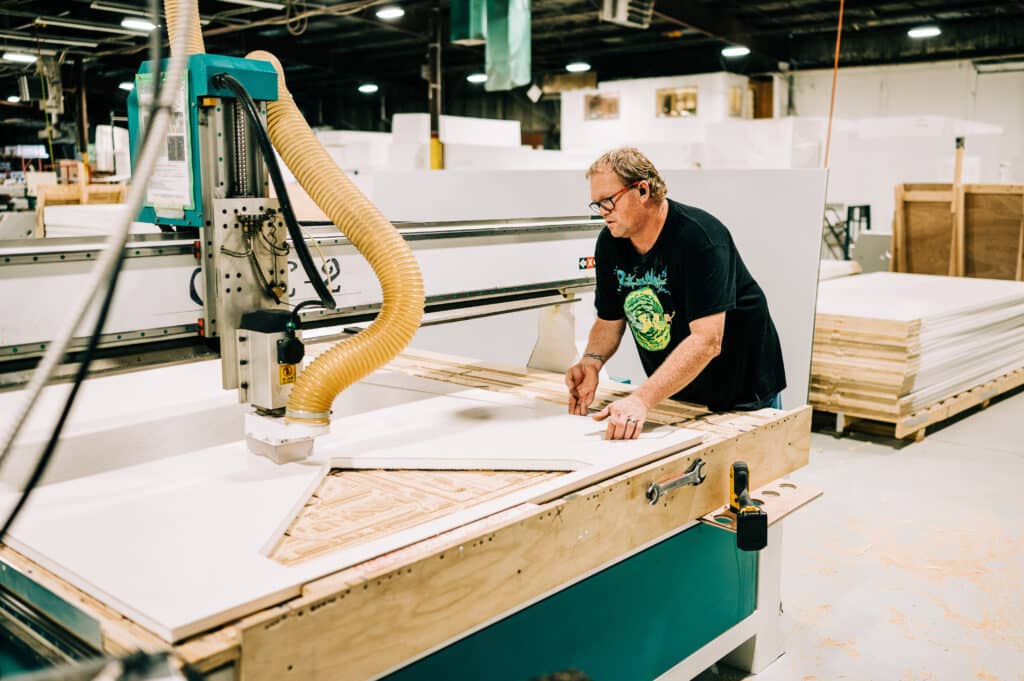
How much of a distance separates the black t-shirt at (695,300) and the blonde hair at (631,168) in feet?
0.32

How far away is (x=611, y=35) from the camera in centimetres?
1512

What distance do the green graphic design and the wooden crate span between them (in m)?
6.54

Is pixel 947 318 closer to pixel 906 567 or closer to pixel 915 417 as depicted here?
pixel 915 417

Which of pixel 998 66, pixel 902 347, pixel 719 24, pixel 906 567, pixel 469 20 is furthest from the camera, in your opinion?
pixel 998 66

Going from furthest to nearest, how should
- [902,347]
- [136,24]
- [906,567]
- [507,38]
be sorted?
1. [136,24]
2. [507,38]
3. [902,347]
4. [906,567]

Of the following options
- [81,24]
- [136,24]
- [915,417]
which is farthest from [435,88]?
[915,417]

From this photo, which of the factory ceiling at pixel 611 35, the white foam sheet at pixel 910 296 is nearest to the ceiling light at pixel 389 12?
the factory ceiling at pixel 611 35

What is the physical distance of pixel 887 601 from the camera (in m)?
3.30

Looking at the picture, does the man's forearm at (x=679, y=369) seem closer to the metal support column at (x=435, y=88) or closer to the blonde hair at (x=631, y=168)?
the blonde hair at (x=631, y=168)

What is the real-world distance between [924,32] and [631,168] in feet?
42.0

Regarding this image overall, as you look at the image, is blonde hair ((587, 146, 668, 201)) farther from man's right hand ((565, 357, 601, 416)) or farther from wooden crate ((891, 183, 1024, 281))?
wooden crate ((891, 183, 1024, 281))

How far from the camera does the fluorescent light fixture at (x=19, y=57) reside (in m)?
12.2

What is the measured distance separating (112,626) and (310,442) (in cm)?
72

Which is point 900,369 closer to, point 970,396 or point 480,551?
point 970,396
